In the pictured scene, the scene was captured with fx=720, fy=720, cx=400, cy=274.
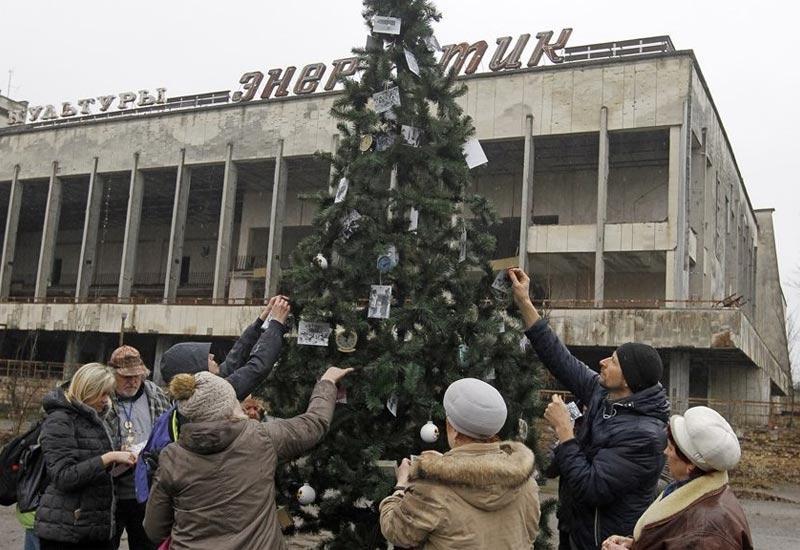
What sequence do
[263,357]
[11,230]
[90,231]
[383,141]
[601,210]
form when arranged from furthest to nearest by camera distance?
[11,230] < [90,231] < [601,210] < [383,141] < [263,357]

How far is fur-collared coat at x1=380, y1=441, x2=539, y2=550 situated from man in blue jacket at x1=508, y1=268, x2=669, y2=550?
0.64 meters

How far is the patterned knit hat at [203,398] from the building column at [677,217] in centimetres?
2631

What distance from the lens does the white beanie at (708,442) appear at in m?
2.71

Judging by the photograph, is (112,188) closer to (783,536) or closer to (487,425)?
(783,536)

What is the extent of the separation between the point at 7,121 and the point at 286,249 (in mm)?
21581

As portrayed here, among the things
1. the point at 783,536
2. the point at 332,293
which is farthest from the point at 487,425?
the point at 783,536

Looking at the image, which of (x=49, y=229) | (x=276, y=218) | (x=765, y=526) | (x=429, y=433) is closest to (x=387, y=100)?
(x=429, y=433)

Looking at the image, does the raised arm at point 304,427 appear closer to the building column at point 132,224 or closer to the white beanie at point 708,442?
the white beanie at point 708,442

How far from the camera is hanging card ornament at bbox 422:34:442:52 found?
16.2 ft

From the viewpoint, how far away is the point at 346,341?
4.36 m

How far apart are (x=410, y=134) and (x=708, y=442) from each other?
2.79m

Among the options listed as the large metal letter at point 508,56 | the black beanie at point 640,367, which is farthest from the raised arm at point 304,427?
the large metal letter at point 508,56

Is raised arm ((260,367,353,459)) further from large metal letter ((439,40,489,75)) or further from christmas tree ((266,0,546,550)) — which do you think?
large metal letter ((439,40,489,75))

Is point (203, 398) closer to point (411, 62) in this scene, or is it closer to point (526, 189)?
point (411, 62)
